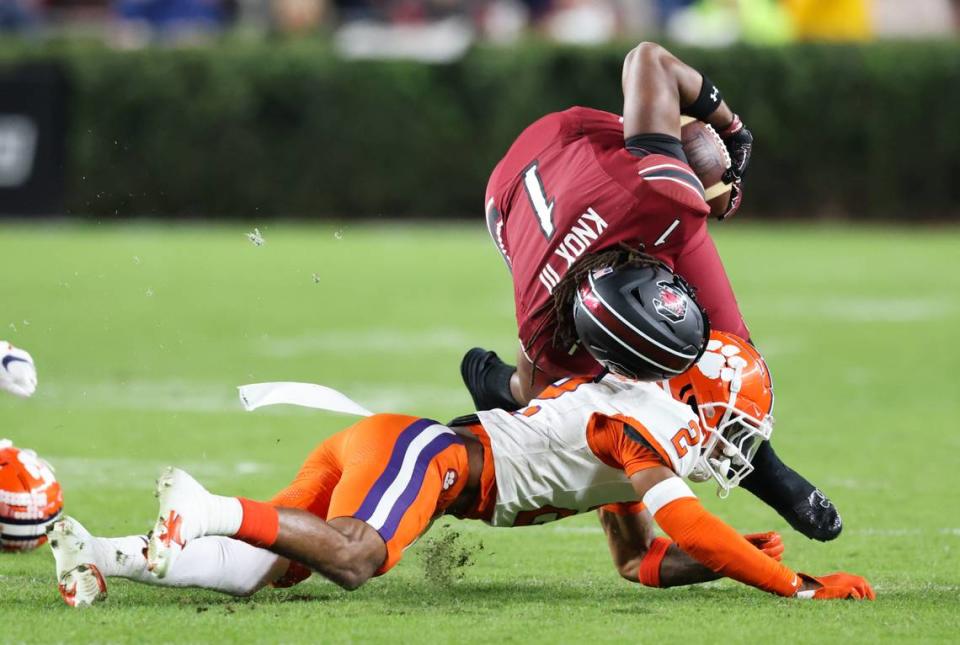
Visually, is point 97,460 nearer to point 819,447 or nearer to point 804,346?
point 819,447

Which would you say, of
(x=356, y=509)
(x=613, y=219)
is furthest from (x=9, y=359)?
(x=613, y=219)

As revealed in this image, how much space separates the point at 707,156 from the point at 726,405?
42.7 inches

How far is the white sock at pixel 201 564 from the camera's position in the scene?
4539 millimetres

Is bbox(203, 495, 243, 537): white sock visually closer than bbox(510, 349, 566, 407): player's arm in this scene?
Yes

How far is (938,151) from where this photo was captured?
54.9 feet

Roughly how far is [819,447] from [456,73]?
991 centimetres

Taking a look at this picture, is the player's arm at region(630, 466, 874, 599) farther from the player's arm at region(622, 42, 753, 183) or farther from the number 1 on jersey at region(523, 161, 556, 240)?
the player's arm at region(622, 42, 753, 183)

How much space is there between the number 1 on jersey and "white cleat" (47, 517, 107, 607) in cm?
181

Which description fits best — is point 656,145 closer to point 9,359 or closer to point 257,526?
point 257,526

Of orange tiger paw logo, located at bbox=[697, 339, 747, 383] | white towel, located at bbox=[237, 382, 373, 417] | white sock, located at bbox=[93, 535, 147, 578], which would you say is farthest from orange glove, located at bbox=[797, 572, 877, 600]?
white sock, located at bbox=[93, 535, 147, 578]

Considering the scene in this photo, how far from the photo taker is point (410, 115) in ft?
54.2

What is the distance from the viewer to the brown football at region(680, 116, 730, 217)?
5.54m

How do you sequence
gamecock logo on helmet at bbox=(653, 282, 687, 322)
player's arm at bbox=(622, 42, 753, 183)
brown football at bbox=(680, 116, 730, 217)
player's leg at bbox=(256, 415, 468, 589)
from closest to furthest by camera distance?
player's leg at bbox=(256, 415, 468, 589) → gamecock logo on helmet at bbox=(653, 282, 687, 322) → player's arm at bbox=(622, 42, 753, 183) → brown football at bbox=(680, 116, 730, 217)

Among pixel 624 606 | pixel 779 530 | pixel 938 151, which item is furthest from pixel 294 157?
pixel 624 606
